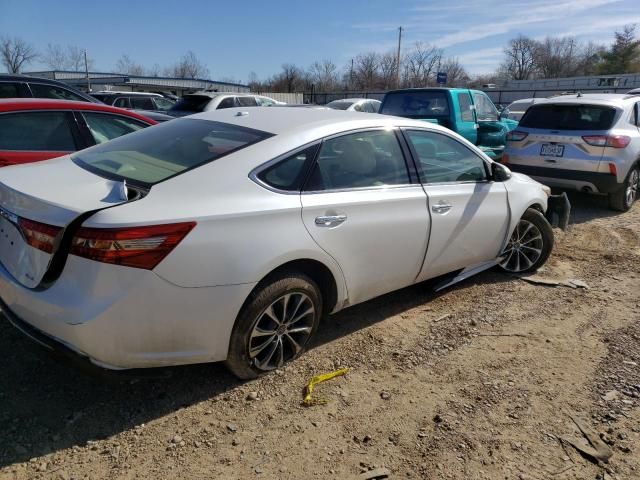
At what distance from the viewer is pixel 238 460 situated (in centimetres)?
242

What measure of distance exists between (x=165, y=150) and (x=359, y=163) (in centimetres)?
126

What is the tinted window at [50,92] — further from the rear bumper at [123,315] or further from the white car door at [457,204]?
the rear bumper at [123,315]

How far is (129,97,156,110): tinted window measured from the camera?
682 inches

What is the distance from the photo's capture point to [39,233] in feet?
7.94

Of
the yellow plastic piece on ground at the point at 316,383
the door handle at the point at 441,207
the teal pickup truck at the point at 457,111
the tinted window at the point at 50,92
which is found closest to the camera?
the yellow plastic piece on ground at the point at 316,383

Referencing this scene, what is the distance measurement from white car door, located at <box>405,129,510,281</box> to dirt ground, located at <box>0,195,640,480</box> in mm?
533

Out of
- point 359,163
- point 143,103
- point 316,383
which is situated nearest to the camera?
point 316,383

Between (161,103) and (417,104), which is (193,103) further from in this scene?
(417,104)

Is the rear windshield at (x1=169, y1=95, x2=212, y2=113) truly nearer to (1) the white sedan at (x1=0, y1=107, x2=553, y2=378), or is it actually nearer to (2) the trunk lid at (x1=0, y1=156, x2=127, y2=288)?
(1) the white sedan at (x1=0, y1=107, x2=553, y2=378)

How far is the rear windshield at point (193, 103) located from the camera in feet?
41.0

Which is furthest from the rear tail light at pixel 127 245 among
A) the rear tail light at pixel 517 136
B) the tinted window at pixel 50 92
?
the tinted window at pixel 50 92

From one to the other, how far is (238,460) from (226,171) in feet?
4.88

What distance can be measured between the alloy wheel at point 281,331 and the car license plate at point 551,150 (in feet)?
19.3

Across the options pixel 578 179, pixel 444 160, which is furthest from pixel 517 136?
pixel 444 160
